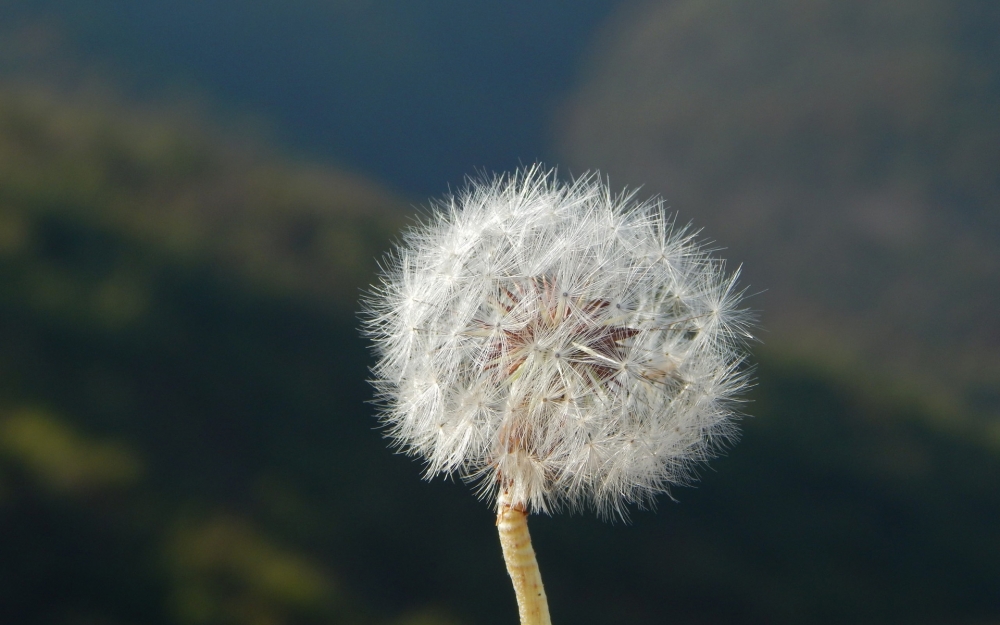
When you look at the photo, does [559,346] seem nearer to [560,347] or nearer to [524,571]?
[560,347]

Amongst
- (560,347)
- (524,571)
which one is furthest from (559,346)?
(524,571)

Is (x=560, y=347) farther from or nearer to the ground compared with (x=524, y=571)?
farther from the ground

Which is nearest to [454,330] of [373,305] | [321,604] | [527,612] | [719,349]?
[373,305]

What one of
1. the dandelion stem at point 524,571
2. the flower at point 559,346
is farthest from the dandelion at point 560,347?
the dandelion stem at point 524,571

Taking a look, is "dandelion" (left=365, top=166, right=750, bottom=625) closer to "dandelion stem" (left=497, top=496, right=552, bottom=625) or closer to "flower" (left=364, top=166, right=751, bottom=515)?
"flower" (left=364, top=166, right=751, bottom=515)

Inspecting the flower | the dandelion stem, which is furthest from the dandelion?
the dandelion stem

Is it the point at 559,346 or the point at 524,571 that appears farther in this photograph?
the point at 559,346
